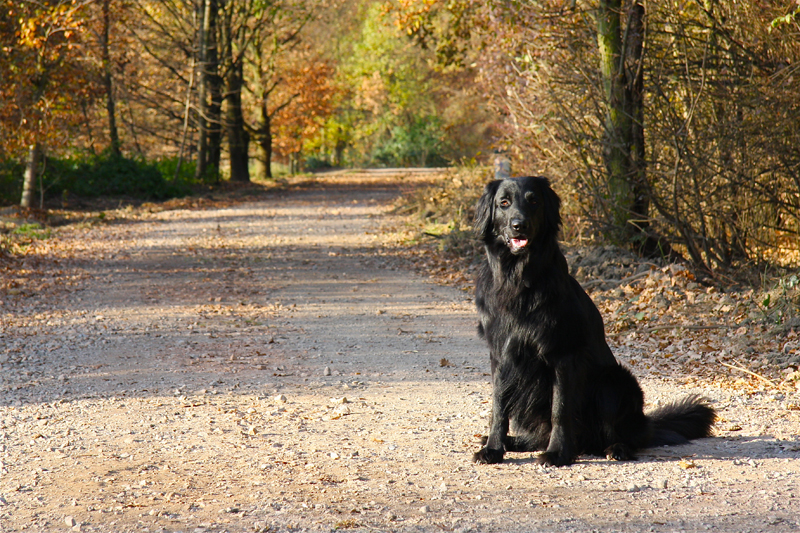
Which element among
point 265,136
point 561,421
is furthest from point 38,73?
point 265,136

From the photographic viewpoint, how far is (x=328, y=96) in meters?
36.2

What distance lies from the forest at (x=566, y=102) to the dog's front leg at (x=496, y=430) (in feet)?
16.5

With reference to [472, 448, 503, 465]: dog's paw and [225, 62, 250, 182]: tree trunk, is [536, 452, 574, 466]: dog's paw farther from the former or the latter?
[225, 62, 250, 182]: tree trunk

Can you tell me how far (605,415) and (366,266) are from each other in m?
8.42

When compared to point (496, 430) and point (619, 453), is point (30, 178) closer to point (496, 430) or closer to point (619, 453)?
point (496, 430)

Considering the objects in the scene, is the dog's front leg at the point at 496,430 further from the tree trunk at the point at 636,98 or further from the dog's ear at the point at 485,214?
the tree trunk at the point at 636,98

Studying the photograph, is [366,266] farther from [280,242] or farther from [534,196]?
[534,196]

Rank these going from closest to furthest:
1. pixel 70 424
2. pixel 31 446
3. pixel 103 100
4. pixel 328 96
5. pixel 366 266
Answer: pixel 31 446, pixel 70 424, pixel 366 266, pixel 103 100, pixel 328 96

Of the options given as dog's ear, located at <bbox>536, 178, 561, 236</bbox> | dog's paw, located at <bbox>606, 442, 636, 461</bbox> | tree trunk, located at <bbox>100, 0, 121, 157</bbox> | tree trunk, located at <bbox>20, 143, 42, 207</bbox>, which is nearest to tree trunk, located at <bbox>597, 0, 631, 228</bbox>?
dog's ear, located at <bbox>536, 178, 561, 236</bbox>

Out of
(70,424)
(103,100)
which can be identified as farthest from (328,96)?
(70,424)

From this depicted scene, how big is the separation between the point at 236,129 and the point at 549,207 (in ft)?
91.9

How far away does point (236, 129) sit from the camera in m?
30.7

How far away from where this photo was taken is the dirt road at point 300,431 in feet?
11.8

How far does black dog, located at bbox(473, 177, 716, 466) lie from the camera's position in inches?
163
